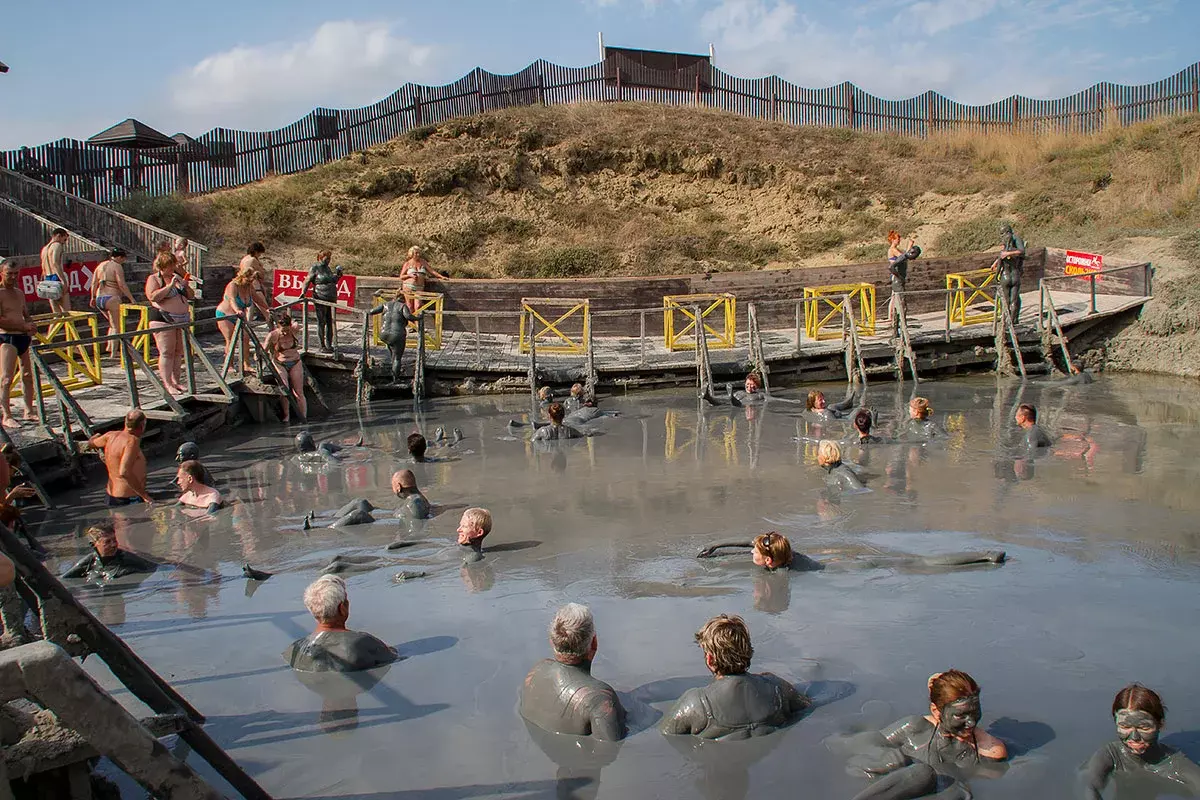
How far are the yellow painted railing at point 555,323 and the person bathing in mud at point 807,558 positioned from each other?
9.79 meters

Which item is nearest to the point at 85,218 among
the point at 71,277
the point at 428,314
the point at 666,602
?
the point at 71,277

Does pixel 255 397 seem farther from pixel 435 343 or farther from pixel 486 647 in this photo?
pixel 486 647

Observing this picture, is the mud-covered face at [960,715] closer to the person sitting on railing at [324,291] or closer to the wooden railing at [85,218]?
the person sitting on railing at [324,291]

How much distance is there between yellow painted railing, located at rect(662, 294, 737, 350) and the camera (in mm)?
19578

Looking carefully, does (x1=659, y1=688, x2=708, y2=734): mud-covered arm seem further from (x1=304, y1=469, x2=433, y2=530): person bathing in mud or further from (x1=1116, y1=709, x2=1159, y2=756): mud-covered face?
(x1=304, y1=469, x2=433, y2=530): person bathing in mud

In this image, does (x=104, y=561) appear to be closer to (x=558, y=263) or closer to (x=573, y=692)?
(x=573, y=692)

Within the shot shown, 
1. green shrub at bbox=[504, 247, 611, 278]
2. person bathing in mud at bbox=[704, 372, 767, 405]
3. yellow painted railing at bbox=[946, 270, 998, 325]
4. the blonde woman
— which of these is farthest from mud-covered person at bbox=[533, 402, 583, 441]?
green shrub at bbox=[504, 247, 611, 278]

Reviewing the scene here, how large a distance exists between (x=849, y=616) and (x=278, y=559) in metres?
4.99

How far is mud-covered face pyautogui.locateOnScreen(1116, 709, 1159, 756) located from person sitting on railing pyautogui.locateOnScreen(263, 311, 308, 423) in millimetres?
12900

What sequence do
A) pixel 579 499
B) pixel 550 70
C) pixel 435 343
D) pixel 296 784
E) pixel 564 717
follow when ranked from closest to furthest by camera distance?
pixel 296 784, pixel 564 717, pixel 579 499, pixel 435 343, pixel 550 70

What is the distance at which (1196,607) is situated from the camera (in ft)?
25.0

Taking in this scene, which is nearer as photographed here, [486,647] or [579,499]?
[486,647]

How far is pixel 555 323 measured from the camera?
18375 mm

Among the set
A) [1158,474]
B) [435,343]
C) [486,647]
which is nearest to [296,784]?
[486,647]
